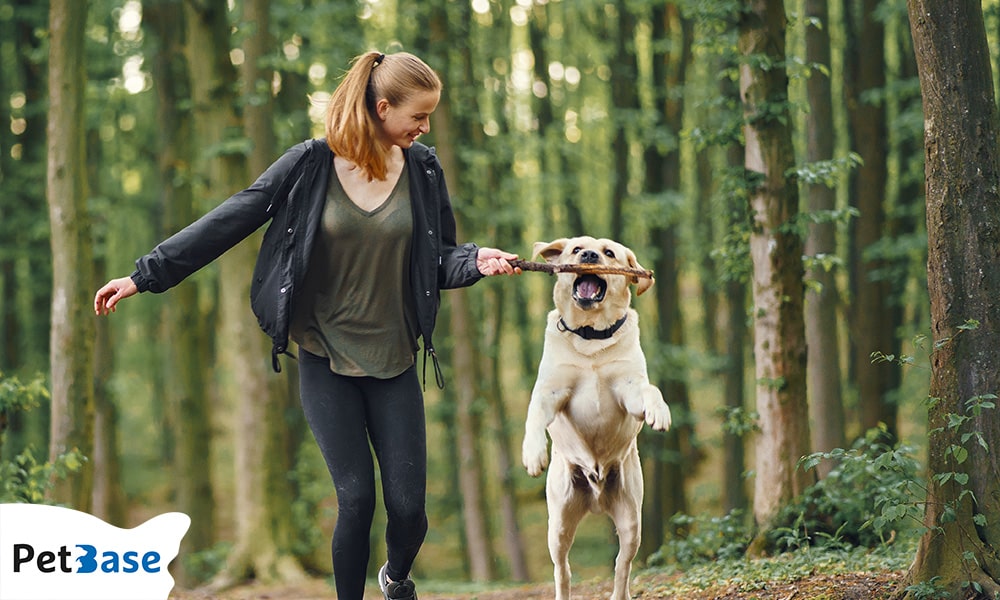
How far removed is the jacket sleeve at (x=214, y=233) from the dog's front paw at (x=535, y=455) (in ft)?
5.19

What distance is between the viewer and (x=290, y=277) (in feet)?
15.0

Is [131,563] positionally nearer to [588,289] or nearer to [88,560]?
[88,560]

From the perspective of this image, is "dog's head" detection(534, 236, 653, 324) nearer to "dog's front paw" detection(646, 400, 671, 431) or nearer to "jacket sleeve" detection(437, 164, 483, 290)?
"dog's front paw" detection(646, 400, 671, 431)

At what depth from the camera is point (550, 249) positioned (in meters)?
5.98

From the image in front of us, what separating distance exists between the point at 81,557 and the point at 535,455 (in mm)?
2070

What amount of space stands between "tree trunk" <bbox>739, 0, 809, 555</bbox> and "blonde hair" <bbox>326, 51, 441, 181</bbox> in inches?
165

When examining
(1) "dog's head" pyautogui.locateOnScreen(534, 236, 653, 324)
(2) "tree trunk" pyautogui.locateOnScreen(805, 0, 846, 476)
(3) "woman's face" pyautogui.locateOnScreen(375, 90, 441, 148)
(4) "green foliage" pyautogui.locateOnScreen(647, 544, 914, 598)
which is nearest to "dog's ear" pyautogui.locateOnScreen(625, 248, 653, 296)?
(1) "dog's head" pyautogui.locateOnScreen(534, 236, 653, 324)

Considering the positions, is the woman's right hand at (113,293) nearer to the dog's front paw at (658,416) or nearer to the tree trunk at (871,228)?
the dog's front paw at (658,416)

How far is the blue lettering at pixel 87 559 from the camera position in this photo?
4863mm

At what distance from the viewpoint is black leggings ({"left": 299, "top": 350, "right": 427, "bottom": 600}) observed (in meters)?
4.59

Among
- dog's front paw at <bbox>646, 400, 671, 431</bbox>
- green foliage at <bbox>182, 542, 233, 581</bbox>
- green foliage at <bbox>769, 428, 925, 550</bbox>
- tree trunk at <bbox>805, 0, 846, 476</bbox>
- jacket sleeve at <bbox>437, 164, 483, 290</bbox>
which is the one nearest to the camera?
jacket sleeve at <bbox>437, 164, 483, 290</bbox>

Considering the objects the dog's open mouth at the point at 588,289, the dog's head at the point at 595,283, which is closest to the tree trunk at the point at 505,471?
the dog's head at the point at 595,283

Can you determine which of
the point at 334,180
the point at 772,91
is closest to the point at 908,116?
the point at 772,91

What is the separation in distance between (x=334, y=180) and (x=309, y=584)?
762 centimetres
